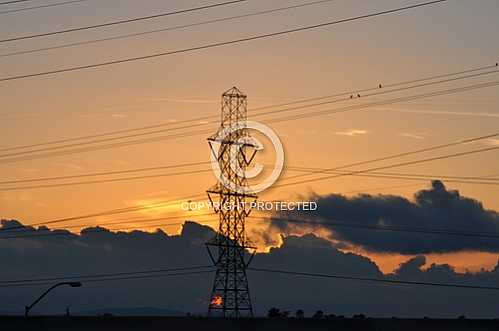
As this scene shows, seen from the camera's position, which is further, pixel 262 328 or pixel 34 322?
pixel 262 328

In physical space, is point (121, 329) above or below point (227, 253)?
below

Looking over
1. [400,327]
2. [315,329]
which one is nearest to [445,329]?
[400,327]

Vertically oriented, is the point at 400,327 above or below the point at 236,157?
below

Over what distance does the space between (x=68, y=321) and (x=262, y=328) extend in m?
18.0

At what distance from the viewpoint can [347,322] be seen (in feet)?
331

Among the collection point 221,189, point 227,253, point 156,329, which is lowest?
point 156,329

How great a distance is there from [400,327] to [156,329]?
2721cm

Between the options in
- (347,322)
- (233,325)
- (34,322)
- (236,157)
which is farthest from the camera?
(236,157)

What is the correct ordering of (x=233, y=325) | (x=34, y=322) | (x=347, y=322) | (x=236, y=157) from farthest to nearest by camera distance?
(x=236, y=157), (x=347, y=322), (x=233, y=325), (x=34, y=322)

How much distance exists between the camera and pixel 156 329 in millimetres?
90188

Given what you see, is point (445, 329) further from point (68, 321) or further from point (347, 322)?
point (68, 321)

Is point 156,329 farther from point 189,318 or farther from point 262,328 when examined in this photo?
point 262,328

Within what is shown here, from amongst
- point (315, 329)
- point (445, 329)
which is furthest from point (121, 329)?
point (445, 329)

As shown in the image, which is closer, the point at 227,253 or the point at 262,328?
the point at 262,328
